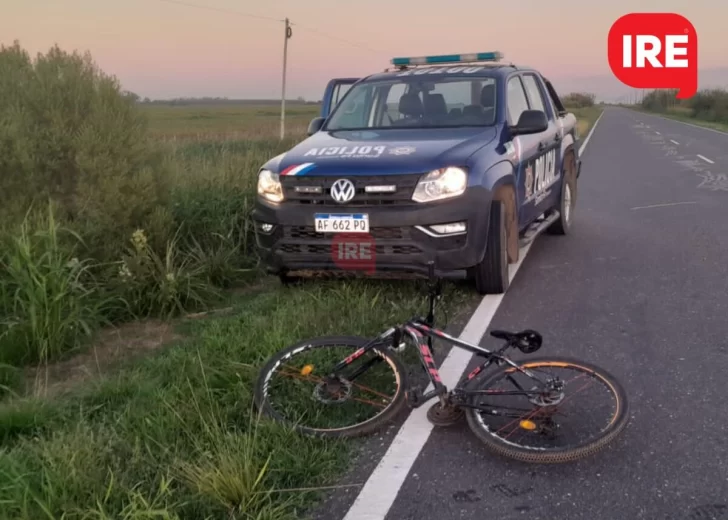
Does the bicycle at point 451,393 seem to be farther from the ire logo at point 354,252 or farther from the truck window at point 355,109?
the truck window at point 355,109

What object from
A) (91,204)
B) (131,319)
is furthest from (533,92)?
(131,319)

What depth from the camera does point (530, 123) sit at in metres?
6.38

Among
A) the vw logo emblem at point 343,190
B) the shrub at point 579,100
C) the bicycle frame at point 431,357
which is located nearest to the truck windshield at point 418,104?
the vw logo emblem at point 343,190

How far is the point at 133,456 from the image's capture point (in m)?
3.34

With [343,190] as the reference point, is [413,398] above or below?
below

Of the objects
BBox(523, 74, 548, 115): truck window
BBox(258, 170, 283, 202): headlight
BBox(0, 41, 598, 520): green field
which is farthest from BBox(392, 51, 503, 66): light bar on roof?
BBox(258, 170, 283, 202): headlight

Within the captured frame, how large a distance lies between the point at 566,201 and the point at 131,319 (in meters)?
5.16

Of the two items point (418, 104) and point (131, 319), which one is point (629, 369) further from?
point (131, 319)

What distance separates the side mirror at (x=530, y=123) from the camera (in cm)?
636

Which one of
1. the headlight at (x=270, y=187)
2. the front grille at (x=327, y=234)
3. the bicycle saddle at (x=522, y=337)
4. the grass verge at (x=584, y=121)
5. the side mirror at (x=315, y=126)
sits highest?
the grass verge at (x=584, y=121)

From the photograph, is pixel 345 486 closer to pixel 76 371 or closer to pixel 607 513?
pixel 607 513

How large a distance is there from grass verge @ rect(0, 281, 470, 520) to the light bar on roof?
3.99 meters

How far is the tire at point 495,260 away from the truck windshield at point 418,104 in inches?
43.0

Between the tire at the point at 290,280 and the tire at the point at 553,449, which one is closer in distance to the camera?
the tire at the point at 553,449
